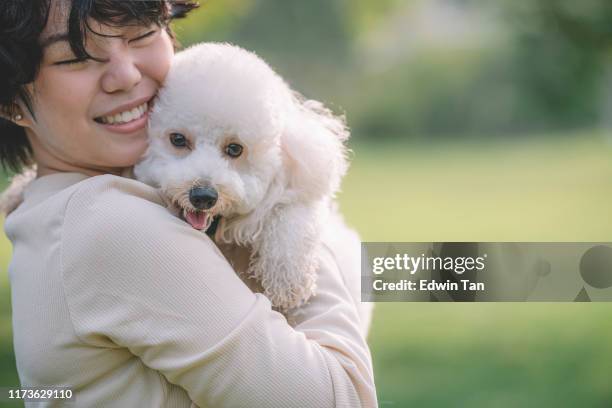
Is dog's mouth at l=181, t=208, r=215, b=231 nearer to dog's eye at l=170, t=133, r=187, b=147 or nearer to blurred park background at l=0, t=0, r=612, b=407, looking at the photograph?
dog's eye at l=170, t=133, r=187, b=147

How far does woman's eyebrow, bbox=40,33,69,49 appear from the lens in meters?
1.26

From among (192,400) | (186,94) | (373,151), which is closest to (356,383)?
(192,400)

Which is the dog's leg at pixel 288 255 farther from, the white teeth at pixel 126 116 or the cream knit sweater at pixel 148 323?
the white teeth at pixel 126 116

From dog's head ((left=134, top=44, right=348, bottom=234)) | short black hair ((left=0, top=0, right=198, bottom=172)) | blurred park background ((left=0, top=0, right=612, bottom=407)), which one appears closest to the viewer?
short black hair ((left=0, top=0, right=198, bottom=172))

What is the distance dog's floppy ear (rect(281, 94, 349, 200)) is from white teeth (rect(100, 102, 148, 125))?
304 millimetres

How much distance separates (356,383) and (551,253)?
3.37 ft

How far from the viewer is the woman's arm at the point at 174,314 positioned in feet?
3.61

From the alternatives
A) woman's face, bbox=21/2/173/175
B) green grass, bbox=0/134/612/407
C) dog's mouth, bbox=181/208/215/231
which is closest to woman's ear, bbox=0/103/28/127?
woman's face, bbox=21/2/173/175

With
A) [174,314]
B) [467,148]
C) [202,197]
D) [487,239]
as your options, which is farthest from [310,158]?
[467,148]

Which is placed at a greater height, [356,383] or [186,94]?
[186,94]

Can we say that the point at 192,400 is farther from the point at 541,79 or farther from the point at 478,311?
the point at 541,79

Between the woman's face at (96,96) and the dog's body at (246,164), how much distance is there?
4 cm

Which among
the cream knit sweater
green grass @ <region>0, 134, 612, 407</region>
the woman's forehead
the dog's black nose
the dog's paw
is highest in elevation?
green grass @ <region>0, 134, 612, 407</region>

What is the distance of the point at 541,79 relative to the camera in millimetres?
12406
